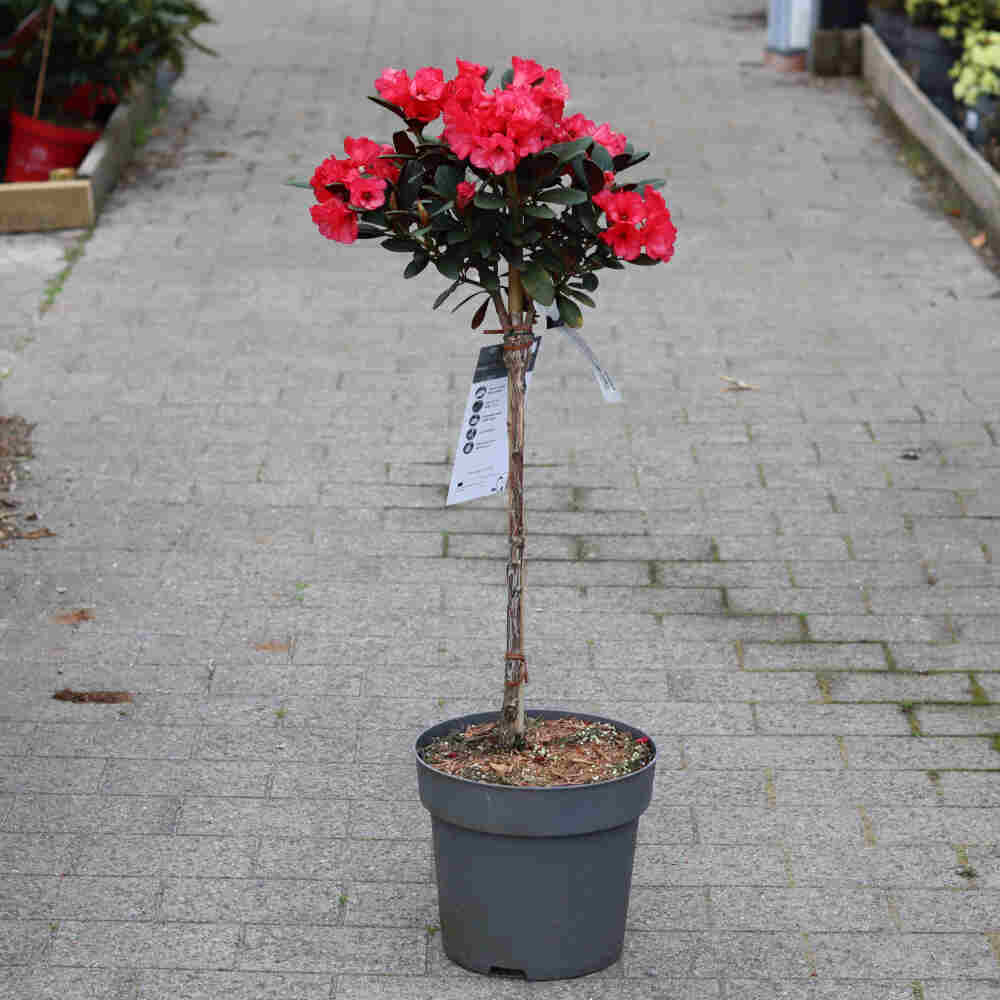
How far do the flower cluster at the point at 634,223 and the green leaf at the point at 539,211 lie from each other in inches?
4.4

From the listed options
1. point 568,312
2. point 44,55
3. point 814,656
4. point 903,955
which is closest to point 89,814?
point 568,312

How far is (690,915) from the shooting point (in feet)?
14.5

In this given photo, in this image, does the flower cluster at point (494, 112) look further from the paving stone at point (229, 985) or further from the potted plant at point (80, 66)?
the potted plant at point (80, 66)

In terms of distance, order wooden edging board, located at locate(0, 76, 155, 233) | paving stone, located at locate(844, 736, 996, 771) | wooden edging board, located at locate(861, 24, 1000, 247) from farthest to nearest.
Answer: wooden edging board, located at locate(861, 24, 1000, 247) < wooden edging board, located at locate(0, 76, 155, 233) < paving stone, located at locate(844, 736, 996, 771)

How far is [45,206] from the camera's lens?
413 inches

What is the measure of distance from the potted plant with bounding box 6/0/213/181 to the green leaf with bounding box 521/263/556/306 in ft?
25.7

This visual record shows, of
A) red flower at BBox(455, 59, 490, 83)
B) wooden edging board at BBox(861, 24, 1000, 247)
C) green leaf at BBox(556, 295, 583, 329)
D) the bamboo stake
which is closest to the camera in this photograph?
red flower at BBox(455, 59, 490, 83)

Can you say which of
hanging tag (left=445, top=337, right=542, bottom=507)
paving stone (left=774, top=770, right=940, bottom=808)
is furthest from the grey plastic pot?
paving stone (left=774, top=770, right=940, bottom=808)

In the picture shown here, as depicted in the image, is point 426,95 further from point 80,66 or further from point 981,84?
point 981,84

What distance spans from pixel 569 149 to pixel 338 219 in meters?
0.56

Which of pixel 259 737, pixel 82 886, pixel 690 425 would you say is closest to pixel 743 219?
pixel 690 425

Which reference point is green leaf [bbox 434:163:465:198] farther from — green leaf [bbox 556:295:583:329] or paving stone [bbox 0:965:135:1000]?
paving stone [bbox 0:965:135:1000]

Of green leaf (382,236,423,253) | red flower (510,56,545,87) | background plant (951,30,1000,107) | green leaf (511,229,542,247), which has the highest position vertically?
red flower (510,56,545,87)

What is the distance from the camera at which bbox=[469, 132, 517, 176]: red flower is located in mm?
3678
